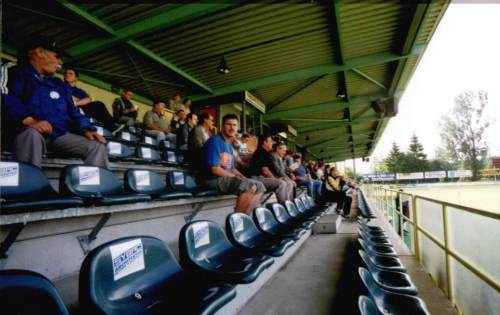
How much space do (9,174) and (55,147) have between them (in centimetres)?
73

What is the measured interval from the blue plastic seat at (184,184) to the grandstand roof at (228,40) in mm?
2657

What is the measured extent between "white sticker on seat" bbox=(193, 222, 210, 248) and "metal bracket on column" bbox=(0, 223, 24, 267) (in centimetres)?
73

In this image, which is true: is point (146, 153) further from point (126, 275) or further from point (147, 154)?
point (126, 275)

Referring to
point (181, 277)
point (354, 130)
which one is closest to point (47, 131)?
point (181, 277)

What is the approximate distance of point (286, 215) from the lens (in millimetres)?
2967

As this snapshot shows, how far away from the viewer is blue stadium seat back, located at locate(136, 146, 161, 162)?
3707 mm

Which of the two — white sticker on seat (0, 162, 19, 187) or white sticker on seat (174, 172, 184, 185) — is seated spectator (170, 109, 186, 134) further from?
white sticker on seat (0, 162, 19, 187)

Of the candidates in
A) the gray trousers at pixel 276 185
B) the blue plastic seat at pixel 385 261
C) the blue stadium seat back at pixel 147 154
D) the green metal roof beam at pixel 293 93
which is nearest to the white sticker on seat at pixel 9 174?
the blue stadium seat back at pixel 147 154

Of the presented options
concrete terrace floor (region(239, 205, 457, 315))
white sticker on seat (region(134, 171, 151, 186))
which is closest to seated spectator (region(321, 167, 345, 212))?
concrete terrace floor (region(239, 205, 457, 315))

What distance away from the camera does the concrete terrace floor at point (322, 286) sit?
1.76 metres

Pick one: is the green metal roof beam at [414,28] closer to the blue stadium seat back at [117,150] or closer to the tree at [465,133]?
the blue stadium seat back at [117,150]

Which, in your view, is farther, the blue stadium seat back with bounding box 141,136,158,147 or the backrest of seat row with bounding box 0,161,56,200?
the blue stadium seat back with bounding box 141,136,158,147

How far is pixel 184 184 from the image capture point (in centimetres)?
288

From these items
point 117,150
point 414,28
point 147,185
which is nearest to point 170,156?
point 117,150
